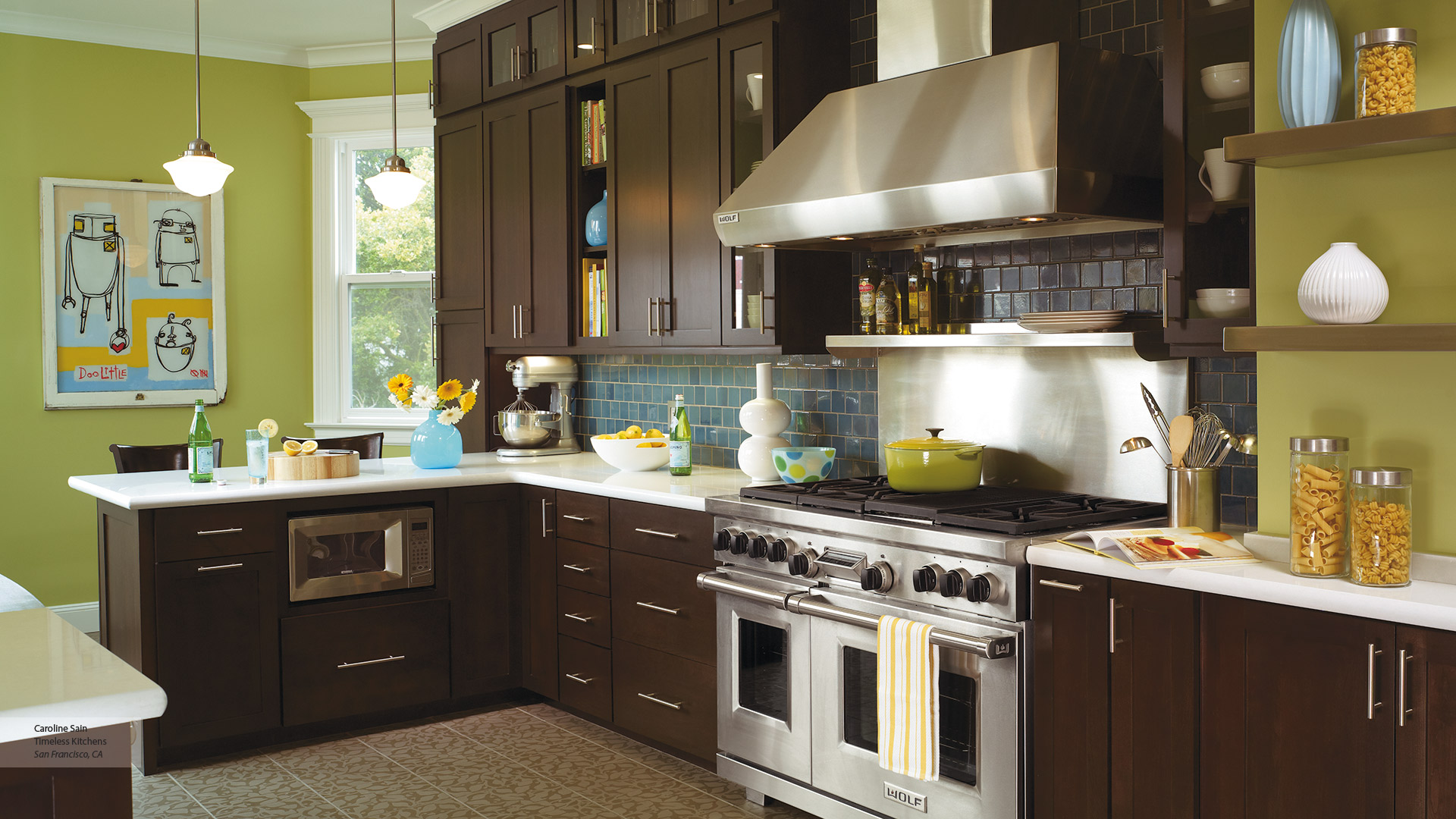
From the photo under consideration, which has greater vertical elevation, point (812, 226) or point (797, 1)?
point (797, 1)

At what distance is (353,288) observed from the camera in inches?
248

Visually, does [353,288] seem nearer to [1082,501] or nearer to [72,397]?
[72,397]

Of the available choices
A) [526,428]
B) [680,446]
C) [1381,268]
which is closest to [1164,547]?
[1381,268]

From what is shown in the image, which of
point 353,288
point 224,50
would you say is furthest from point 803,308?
point 224,50

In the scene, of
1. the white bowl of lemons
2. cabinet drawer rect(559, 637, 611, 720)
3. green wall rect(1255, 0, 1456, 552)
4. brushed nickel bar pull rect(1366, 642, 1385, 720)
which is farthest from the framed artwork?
brushed nickel bar pull rect(1366, 642, 1385, 720)

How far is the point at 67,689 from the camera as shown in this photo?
1.45 metres

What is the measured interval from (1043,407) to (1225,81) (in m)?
1.02

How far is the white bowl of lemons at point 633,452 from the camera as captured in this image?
14.1ft

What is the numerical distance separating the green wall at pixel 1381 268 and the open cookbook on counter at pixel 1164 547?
0.12 metres

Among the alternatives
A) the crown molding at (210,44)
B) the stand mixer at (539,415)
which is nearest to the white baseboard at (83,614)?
the stand mixer at (539,415)

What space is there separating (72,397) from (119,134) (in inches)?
51.7

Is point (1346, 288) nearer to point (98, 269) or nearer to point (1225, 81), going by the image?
point (1225, 81)

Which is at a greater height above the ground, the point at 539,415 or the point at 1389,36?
the point at 1389,36

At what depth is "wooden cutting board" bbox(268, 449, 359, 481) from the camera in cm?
407
